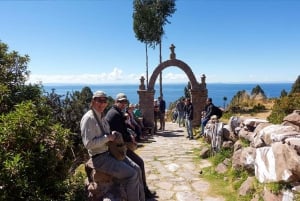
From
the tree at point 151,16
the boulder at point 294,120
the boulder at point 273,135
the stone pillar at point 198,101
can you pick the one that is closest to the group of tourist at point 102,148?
the boulder at point 273,135

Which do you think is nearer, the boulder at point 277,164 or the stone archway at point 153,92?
the boulder at point 277,164

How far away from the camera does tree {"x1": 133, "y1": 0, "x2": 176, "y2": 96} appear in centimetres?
2362

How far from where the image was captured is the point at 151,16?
2356 cm

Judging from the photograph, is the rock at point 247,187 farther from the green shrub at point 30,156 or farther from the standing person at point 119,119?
the green shrub at point 30,156

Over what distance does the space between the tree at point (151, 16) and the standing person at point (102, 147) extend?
20.3 metres

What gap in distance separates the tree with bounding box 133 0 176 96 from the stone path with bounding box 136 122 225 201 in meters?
14.4

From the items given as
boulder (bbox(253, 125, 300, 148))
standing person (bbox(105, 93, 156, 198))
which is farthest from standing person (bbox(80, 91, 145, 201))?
boulder (bbox(253, 125, 300, 148))

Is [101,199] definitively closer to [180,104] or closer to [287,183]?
[287,183]

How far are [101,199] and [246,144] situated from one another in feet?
12.6

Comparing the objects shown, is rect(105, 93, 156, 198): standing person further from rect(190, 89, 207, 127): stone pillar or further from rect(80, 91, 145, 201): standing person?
rect(190, 89, 207, 127): stone pillar

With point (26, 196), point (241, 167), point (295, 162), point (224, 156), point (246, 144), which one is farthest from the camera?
point (224, 156)

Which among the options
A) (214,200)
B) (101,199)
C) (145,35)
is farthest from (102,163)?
(145,35)

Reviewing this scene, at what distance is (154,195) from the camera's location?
19.6 ft

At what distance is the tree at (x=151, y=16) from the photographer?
23.6 metres
